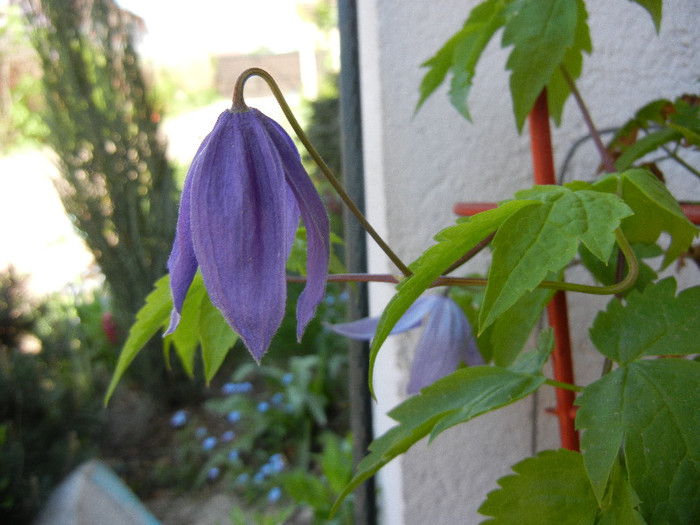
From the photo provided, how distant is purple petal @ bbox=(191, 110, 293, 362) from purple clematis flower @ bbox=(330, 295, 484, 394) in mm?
268

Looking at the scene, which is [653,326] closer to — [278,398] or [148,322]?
[148,322]

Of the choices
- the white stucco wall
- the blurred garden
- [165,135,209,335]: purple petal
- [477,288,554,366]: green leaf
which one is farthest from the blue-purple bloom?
[165,135,209,335]: purple petal

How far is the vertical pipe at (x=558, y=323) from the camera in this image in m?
0.57

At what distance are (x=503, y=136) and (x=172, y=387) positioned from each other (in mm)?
2764

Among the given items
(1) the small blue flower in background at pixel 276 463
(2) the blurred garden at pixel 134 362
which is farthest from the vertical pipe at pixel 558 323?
(1) the small blue flower in background at pixel 276 463

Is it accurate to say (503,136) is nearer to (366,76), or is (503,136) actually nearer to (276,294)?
(366,76)

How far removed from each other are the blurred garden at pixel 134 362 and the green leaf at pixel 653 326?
5.35 feet

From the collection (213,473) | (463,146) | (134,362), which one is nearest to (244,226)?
(463,146)

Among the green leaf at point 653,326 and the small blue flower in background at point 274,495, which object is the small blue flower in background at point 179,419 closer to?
the small blue flower in background at point 274,495

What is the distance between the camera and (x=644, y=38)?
790mm

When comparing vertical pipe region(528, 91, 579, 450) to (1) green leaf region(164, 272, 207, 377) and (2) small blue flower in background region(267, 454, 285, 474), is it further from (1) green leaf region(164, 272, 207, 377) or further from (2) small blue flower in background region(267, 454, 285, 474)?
(2) small blue flower in background region(267, 454, 285, 474)

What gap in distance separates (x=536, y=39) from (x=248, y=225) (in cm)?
30

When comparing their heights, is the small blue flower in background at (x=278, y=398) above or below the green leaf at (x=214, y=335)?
below

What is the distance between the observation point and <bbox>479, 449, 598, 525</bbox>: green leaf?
435 mm
